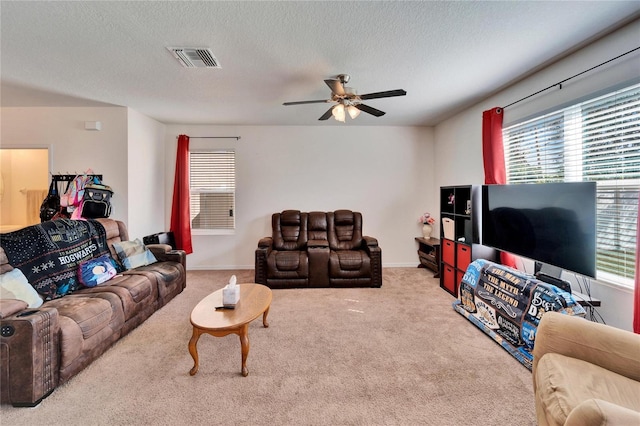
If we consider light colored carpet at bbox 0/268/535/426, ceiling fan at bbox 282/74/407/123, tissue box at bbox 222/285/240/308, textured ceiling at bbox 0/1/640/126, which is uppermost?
textured ceiling at bbox 0/1/640/126

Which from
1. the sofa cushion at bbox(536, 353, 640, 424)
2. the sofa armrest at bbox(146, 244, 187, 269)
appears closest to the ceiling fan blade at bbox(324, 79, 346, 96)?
the sofa cushion at bbox(536, 353, 640, 424)

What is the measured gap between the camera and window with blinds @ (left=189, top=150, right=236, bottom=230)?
4613 millimetres

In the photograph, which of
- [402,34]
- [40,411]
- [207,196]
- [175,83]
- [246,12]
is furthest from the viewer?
[207,196]

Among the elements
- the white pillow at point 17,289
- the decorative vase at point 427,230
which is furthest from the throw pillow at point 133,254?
the decorative vase at point 427,230

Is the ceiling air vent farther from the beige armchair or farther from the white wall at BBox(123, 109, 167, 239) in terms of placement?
the beige armchair

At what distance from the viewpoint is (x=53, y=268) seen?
2330 millimetres

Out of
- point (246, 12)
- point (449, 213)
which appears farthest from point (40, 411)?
point (449, 213)

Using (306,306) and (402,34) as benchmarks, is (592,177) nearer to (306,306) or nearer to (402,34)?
(402,34)

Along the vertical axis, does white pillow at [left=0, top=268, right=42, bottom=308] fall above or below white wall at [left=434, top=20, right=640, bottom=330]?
below

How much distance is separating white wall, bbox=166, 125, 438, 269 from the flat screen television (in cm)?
195

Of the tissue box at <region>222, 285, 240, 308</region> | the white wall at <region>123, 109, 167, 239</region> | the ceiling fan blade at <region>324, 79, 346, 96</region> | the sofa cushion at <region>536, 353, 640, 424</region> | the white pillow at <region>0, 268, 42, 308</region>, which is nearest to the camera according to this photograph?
the sofa cushion at <region>536, 353, 640, 424</region>

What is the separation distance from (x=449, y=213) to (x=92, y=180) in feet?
16.7

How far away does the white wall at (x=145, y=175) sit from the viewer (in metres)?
3.71

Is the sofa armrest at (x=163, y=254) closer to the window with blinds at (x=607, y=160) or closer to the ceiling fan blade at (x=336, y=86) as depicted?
the ceiling fan blade at (x=336, y=86)
